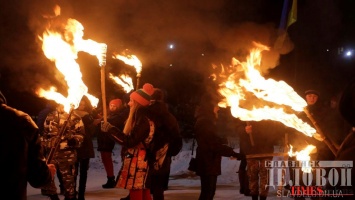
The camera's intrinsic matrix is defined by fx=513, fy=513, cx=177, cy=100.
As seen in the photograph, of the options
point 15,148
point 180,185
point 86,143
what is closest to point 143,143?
point 86,143

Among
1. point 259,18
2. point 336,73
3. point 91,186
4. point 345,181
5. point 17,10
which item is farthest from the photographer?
point 336,73

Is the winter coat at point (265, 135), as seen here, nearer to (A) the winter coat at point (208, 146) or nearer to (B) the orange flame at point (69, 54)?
(A) the winter coat at point (208, 146)

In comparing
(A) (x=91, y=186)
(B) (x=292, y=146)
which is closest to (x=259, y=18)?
(A) (x=91, y=186)

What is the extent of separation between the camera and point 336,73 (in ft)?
97.2

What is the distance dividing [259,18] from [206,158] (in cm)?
2013

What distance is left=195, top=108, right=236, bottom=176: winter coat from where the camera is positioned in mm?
7422

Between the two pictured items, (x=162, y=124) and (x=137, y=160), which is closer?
(x=137, y=160)

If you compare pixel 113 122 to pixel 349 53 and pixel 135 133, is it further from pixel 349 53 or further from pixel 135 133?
pixel 349 53

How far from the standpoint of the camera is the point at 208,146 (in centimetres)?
753

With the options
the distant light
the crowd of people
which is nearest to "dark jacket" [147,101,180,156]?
the crowd of people

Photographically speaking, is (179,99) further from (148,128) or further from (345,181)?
(345,181)

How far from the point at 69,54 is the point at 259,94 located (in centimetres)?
248

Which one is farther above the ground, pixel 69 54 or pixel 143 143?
pixel 69 54

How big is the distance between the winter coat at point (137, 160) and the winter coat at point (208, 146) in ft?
4.41
